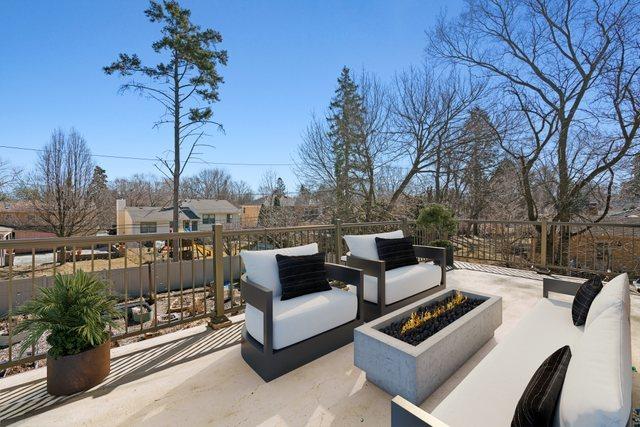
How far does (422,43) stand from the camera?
955 centimetres

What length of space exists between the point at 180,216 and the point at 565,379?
27.0 m

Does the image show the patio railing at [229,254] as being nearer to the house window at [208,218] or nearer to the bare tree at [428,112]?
the bare tree at [428,112]

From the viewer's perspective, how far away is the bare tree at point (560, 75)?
7.71 m

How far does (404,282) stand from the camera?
3.25 meters

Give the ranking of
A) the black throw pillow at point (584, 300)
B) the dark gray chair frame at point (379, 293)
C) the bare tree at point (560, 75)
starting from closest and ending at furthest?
1. the black throw pillow at point (584, 300)
2. the dark gray chair frame at point (379, 293)
3. the bare tree at point (560, 75)

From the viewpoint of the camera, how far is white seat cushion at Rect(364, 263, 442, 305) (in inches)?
122

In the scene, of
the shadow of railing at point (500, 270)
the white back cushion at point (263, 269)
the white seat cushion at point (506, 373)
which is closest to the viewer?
the white seat cushion at point (506, 373)

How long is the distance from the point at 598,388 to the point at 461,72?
10.8 m

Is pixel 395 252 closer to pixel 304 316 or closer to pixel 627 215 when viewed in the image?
pixel 304 316

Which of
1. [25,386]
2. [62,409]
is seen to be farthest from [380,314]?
[25,386]

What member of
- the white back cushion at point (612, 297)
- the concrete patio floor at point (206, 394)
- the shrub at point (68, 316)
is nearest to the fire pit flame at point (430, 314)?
the concrete patio floor at point (206, 394)

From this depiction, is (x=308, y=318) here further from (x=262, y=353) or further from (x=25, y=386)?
(x=25, y=386)

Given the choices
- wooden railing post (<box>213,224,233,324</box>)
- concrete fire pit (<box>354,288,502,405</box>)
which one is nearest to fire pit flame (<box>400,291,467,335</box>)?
concrete fire pit (<box>354,288,502,405</box>)

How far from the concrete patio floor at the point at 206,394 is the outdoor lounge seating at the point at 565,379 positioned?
536 millimetres
